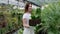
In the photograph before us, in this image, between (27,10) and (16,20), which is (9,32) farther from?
(27,10)

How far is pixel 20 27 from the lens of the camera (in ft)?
28.9

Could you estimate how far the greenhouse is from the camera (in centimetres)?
630

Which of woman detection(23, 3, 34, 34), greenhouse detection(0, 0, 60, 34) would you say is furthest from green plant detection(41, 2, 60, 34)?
woman detection(23, 3, 34, 34)

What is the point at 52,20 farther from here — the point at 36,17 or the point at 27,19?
the point at 27,19

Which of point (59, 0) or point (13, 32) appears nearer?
point (59, 0)

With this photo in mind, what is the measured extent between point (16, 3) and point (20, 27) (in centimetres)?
259

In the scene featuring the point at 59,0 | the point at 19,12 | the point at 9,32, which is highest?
the point at 59,0

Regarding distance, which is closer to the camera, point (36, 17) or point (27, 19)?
point (27, 19)

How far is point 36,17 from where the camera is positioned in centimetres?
664

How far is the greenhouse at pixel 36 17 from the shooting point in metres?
6.30

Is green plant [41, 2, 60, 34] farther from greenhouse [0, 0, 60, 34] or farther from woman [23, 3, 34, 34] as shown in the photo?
woman [23, 3, 34, 34]

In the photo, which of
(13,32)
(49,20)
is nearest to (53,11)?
(49,20)

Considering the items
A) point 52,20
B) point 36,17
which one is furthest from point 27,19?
point 52,20

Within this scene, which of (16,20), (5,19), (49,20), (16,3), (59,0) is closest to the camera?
(49,20)
